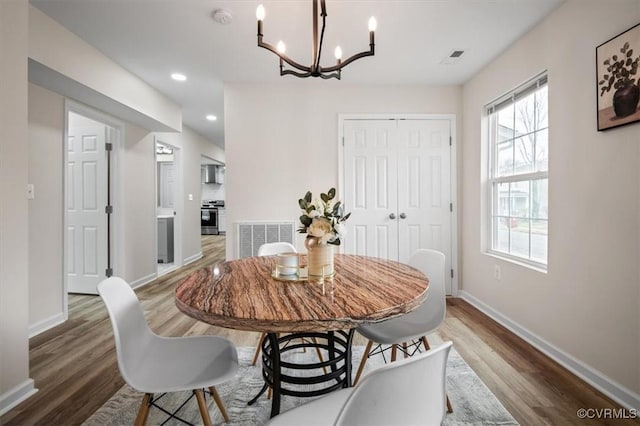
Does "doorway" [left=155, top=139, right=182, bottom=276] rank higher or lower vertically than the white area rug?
higher

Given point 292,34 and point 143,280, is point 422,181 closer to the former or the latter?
point 292,34

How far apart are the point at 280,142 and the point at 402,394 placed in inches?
126

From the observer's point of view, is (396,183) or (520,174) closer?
(520,174)

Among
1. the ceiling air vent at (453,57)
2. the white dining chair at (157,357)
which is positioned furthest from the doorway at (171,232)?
the ceiling air vent at (453,57)

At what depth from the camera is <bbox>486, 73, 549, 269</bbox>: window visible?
2.51 m

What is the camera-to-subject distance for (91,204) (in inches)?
149

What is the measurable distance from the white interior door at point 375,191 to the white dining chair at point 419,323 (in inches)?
60.3

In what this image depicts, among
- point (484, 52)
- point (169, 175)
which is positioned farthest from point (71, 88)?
point (169, 175)

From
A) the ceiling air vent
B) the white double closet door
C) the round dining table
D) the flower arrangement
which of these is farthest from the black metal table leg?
the ceiling air vent

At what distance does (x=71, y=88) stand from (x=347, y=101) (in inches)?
106

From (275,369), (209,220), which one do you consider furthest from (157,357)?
(209,220)

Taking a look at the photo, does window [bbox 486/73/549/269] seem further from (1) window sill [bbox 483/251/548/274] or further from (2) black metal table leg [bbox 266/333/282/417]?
(2) black metal table leg [bbox 266/333/282/417]

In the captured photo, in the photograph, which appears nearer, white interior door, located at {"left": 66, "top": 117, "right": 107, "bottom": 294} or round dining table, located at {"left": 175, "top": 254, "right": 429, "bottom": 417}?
round dining table, located at {"left": 175, "top": 254, "right": 429, "bottom": 417}

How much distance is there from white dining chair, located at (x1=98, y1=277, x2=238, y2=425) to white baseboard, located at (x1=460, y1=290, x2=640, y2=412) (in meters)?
2.12
